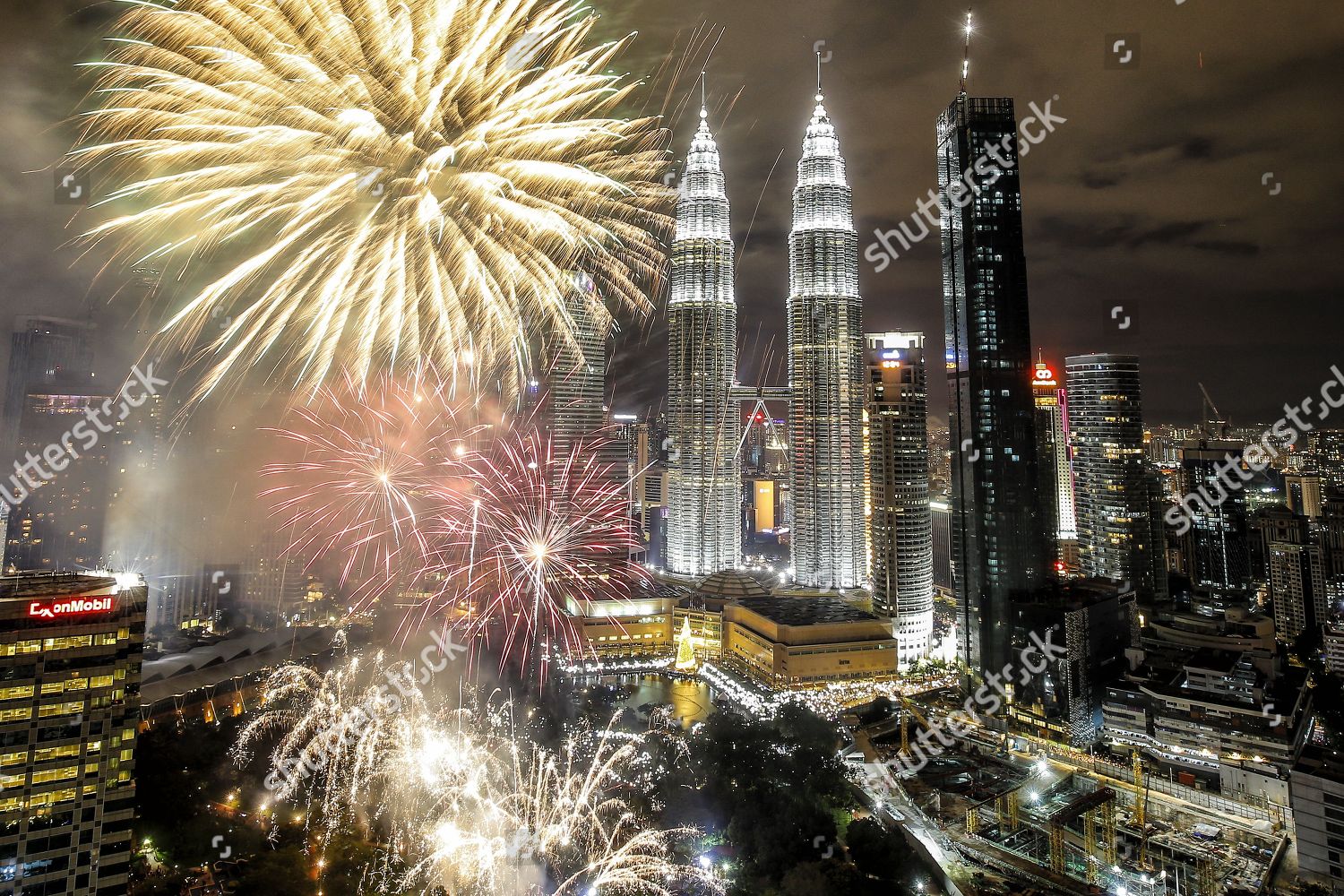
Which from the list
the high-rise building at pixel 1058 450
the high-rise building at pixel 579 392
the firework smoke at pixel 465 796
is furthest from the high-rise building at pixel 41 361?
the high-rise building at pixel 1058 450

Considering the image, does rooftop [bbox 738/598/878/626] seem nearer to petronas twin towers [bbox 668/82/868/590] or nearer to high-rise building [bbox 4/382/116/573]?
petronas twin towers [bbox 668/82/868/590]

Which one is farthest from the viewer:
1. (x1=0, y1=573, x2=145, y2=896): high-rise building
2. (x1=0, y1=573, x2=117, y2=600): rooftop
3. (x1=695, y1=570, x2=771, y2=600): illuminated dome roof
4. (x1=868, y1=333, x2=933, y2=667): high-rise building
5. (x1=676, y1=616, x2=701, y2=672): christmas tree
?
(x1=695, y1=570, x2=771, y2=600): illuminated dome roof

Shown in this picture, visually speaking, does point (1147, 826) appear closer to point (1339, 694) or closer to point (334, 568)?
point (1339, 694)

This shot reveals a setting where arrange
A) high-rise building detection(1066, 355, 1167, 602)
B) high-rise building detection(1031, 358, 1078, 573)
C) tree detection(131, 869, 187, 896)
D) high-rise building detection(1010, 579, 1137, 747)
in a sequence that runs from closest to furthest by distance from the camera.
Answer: tree detection(131, 869, 187, 896), high-rise building detection(1010, 579, 1137, 747), high-rise building detection(1066, 355, 1167, 602), high-rise building detection(1031, 358, 1078, 573)

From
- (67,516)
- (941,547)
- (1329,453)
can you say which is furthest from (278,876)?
(1329,453)

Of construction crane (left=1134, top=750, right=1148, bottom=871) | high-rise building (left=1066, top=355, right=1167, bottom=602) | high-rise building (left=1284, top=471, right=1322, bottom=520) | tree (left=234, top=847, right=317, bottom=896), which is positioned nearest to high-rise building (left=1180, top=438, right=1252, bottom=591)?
high-rise building (left=1284, top=471, right=1322, bottom=520)

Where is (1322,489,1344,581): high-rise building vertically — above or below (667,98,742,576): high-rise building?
below

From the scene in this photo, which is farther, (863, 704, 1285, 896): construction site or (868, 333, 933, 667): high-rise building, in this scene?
(868, 333, 933, 667): high-rise building

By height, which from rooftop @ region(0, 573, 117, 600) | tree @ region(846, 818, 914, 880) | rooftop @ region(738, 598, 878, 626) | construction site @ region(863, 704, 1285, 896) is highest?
rooftop @ region(0, 573, 117, 600)
